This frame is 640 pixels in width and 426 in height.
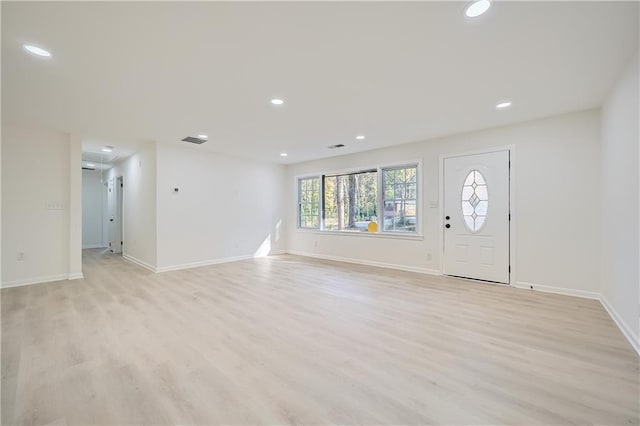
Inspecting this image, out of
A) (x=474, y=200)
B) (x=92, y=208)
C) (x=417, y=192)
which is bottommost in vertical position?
(x=92, y=208)

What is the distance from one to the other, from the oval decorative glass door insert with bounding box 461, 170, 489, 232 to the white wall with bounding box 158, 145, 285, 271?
15.0ft

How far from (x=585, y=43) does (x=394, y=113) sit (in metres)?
1.92

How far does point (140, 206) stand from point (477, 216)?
260 inches

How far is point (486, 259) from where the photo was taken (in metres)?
4.55

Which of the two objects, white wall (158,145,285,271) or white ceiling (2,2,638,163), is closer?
white ceiling (2,2,638,163)

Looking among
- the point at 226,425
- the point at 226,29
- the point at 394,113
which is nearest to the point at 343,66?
the point at 226,29

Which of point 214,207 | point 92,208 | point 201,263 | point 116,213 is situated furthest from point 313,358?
point 92,208

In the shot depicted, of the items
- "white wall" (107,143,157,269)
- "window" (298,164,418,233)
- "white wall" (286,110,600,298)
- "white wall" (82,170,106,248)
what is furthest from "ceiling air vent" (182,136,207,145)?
"white wall" (82,170,106,248)

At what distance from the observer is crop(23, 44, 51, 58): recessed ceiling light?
223cm

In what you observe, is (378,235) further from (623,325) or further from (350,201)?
(623,325)

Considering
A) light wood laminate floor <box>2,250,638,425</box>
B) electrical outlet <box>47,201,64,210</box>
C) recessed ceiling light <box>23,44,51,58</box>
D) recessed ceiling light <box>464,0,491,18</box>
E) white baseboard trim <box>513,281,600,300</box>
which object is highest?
recessed ceiling light <box>464,0,491,18</box>

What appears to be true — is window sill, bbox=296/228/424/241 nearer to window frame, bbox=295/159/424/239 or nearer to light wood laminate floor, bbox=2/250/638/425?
window frame, bbox=295/159/424/239

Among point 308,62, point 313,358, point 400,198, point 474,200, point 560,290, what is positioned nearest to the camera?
point 313,358

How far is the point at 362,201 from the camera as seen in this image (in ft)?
20.9
